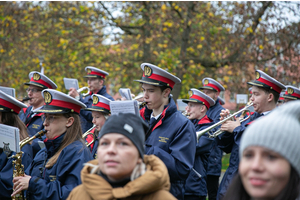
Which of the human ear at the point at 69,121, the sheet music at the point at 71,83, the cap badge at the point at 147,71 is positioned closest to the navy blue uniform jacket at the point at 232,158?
the cap badge at the point at 147,71

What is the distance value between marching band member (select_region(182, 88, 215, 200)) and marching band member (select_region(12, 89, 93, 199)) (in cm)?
205

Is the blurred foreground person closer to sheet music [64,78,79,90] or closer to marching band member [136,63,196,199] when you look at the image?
marching band member [136,63,196,199]

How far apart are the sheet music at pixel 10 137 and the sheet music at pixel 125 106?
1.05 m

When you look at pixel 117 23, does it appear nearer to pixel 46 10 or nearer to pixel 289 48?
pixel 46 10

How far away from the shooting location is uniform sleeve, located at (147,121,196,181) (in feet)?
12.3

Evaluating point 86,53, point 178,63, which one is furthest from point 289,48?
point 86,53

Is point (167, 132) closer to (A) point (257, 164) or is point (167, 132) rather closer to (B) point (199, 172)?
(B) point (199, 172)

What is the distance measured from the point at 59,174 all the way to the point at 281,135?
2295mm

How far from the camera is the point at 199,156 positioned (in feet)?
17.8

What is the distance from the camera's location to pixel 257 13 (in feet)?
42.1

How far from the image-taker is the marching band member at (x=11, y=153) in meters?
3.99

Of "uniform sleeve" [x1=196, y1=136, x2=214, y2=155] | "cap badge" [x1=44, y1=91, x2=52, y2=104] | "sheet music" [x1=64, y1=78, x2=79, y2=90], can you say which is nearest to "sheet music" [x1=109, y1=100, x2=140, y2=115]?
"cap badge" [x1=44, y1=91, x2=52, y2=104]

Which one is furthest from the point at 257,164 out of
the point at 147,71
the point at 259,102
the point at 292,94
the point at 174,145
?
the point at 292,94

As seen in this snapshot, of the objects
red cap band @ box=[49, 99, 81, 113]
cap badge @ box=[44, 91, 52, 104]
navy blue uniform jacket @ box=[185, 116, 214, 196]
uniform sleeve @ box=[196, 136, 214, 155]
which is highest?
cap badge @ box=[44, 91, 52, 104]
